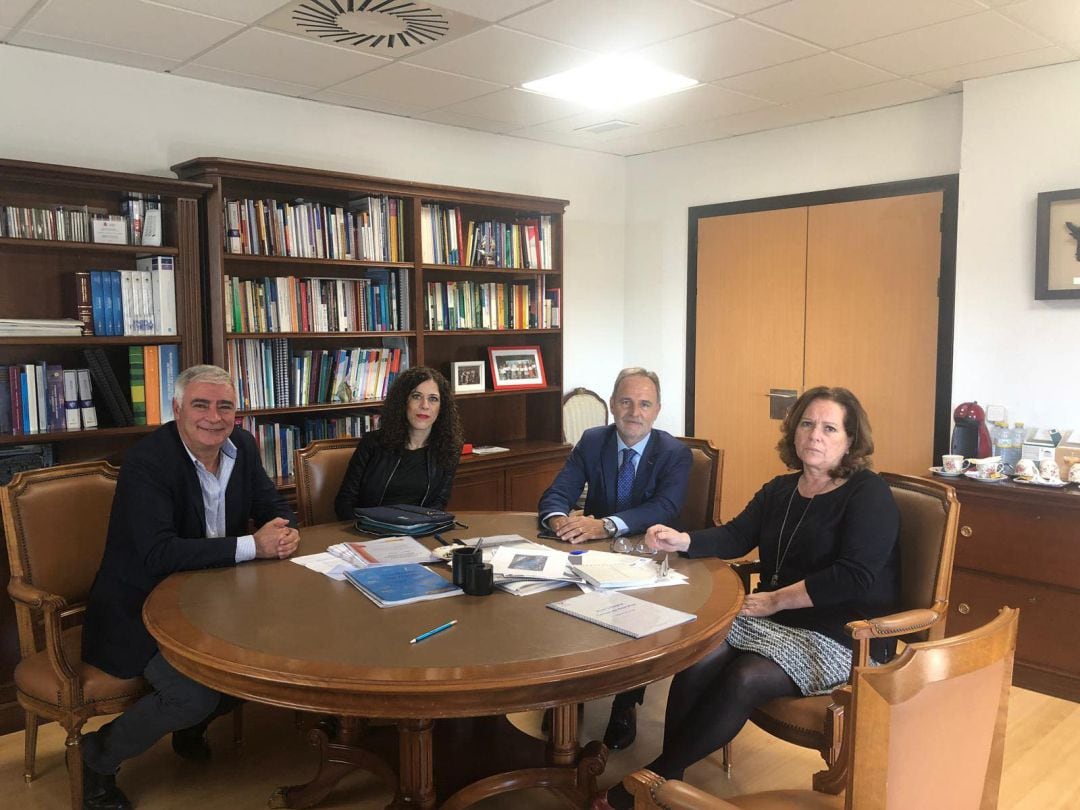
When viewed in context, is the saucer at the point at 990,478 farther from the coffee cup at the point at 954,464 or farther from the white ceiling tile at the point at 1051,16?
the white ceiling tile at the point at 1051,16

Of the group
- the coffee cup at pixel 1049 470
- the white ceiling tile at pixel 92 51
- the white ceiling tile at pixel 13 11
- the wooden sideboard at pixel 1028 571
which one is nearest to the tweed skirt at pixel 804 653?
the wooden sideboard at pixel 1028 571

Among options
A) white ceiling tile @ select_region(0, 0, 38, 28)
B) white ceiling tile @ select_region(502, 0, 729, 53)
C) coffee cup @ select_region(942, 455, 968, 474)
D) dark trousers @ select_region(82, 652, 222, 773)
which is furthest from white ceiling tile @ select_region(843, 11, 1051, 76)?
dark trousers @ select_region(82, 652, 222, 773)

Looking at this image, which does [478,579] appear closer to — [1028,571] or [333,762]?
[333,762]

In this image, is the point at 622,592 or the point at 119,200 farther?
the point at 119,200

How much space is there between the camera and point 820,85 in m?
3.75

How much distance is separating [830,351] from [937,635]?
2.40 meters

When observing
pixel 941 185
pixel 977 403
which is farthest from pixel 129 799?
pixel 941 185

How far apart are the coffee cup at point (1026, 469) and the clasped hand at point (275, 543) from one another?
2738 millimetres

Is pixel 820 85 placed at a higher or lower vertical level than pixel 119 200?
higher

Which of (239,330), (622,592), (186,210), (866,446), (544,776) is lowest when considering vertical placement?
(544,776)

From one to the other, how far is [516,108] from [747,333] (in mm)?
1796

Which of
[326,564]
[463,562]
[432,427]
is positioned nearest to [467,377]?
[432,427]

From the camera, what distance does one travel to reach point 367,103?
4.07m

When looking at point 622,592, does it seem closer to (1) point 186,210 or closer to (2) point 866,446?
(2) point 866,446
